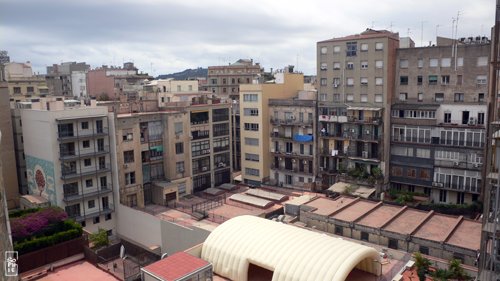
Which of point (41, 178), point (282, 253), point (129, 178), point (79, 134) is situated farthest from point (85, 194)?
point (282, 253)

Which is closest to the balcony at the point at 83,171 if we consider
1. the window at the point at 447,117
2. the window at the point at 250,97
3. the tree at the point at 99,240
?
the tree at the point at 99,240

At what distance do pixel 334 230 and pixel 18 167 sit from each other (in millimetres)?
42676

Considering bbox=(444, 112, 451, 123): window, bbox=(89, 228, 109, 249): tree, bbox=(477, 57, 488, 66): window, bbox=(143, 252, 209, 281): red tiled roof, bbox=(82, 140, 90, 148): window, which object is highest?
bbox=(477, 57, 488, 66): window

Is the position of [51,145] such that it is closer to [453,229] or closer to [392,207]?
[392,207]

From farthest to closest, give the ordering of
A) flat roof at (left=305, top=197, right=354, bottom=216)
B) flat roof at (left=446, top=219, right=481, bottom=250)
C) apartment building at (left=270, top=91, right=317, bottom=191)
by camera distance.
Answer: apartment building at (left=270, top=91, right=317, bottom=191)
flat roof at (left=305, top=197, right=354, bottom=216)
flat roof at (left=446, top=219, right=481, bottom=250)

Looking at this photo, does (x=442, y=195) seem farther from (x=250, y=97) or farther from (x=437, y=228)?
(x=250, y=97)

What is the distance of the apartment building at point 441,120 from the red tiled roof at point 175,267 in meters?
36.6

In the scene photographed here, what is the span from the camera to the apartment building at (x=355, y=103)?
2295 inches

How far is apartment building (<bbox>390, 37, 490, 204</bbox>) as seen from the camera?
172 feet

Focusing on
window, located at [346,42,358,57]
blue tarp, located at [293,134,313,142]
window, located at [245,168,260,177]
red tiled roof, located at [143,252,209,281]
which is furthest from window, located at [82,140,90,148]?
window, located at [346,42,358,57]

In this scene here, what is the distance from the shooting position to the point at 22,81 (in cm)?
7856

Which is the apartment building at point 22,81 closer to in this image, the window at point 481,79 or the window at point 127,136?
the window at point 127,136

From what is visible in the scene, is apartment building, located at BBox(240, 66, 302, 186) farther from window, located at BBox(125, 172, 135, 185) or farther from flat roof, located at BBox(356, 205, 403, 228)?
flat roof, located at BBox(356, 205, 403, 228)

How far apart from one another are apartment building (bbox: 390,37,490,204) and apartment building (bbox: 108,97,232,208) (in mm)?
26254
